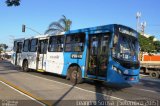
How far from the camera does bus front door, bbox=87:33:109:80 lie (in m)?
13.9

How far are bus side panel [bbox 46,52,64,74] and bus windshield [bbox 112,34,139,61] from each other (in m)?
4.87

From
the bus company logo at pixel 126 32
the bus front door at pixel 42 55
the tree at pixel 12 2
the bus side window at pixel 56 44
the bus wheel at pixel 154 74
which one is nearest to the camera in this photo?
the bus company logo at pixel 126 32

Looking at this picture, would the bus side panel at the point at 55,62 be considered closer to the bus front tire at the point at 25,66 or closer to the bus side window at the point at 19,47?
the bus front tire at the point at 25,66

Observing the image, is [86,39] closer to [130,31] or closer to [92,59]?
[92,59]

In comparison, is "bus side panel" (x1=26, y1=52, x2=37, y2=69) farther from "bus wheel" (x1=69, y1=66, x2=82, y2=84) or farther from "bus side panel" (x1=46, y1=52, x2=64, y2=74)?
"bus wheel" (x1=69, y1=66, x2=82, y2=84)

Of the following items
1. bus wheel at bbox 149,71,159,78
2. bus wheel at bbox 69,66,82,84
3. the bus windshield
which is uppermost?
the bus windshield

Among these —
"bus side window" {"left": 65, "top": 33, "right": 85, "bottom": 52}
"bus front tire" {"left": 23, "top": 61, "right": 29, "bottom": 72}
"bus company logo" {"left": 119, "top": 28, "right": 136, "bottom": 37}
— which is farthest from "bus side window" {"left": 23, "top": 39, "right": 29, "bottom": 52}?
"bus company logo" {"left": 119, "top": 28, "right": 136, "bottom": 37}

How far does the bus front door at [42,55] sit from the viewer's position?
1993 centimetres

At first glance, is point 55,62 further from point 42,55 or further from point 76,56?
point 76,56

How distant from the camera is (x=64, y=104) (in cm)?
967

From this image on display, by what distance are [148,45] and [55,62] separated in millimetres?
28043

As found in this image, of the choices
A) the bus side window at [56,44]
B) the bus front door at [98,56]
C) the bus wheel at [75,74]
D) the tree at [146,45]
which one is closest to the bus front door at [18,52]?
the bus side window at [56,44]

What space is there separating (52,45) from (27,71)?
574cm

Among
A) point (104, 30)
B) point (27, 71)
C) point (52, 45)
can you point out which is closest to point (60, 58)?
point (52, 45)
